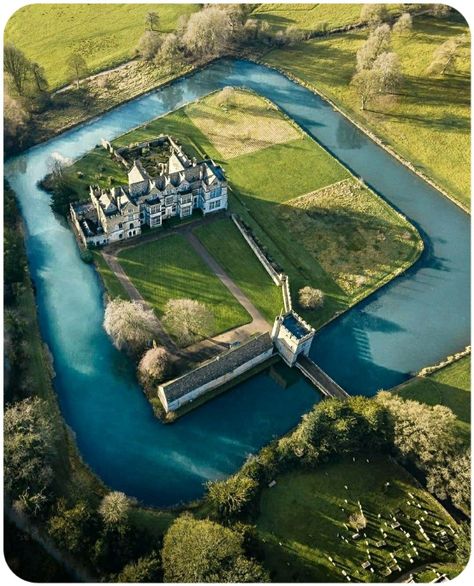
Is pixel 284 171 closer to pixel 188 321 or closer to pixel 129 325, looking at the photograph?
pixel 188 321

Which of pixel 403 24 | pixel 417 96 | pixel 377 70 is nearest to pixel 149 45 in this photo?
pixel 377 70

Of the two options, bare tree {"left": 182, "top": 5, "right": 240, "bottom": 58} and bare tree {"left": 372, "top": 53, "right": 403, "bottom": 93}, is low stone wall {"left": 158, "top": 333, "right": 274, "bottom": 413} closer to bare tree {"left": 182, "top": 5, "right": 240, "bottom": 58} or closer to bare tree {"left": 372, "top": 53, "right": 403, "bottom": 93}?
bare tree {"left": 372, "top": 53, "right": 403, "bottom": 93}

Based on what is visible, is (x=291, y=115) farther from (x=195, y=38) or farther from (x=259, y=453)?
(x=259, y=453)

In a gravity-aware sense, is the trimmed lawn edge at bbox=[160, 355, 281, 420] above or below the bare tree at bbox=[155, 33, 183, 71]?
below

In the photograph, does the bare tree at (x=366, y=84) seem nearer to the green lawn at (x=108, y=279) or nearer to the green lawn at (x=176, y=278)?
the green lawn at (x=176, y=278)

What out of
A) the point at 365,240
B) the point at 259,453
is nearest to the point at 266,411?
the point at 259,453

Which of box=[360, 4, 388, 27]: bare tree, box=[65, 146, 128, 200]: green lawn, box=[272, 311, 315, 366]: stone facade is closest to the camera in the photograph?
box=[272, 311, 315, 366]: stone facade

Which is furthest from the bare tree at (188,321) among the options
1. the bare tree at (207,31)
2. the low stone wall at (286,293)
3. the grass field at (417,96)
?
the bare tree at (207,31)

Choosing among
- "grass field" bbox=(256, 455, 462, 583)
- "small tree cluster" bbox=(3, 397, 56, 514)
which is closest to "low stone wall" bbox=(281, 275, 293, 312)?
"grass field" bbox=(256, 455, 462, 583)
